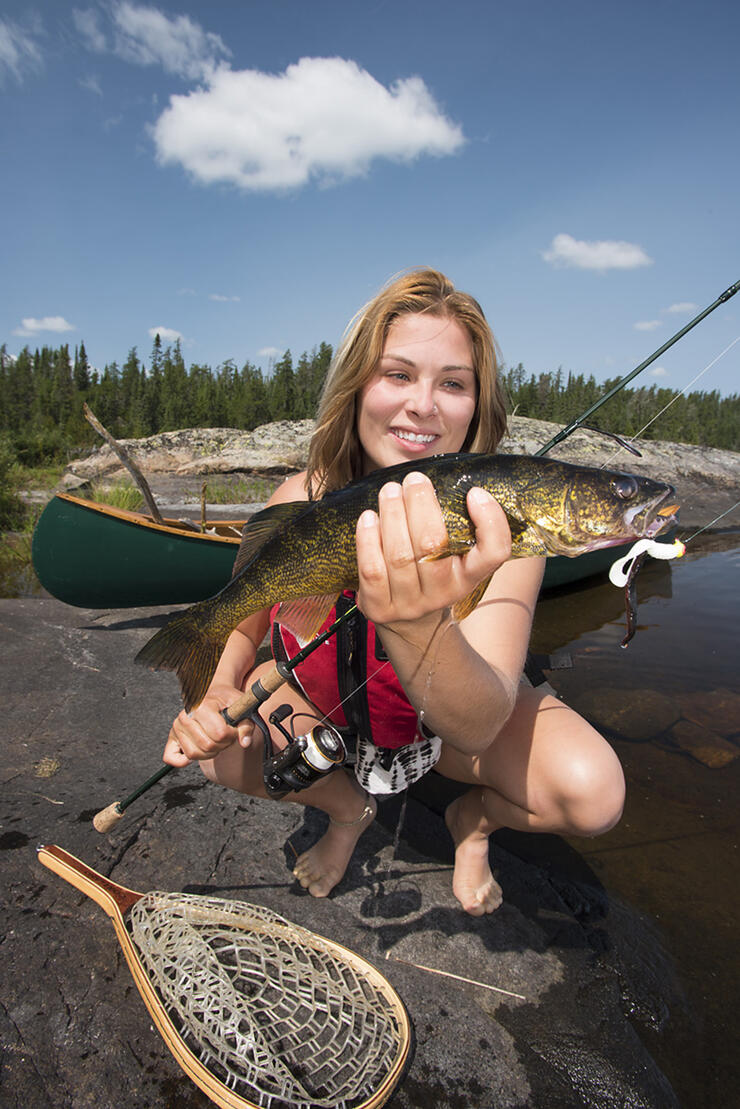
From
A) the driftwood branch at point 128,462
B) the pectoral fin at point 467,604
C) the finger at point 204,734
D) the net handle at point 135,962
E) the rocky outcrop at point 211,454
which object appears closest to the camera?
the net handle at point 135,962

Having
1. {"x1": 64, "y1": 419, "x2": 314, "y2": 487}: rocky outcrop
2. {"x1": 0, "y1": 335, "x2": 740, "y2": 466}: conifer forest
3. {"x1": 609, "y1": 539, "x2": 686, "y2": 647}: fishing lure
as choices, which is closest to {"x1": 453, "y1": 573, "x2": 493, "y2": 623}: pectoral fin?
{"x1": 609, "y1": 539, "x2": 686, "y2": 647}: fishing lure

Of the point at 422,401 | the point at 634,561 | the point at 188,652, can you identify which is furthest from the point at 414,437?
the point at 188,652

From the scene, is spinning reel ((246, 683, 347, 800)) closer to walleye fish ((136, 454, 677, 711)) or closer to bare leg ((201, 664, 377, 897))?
bare leg ((201, 664, 377, 897))

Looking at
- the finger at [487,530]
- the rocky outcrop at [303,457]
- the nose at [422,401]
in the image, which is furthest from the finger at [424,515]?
the rocky outcrop at [303,457]

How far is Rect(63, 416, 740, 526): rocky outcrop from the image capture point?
71.6ft

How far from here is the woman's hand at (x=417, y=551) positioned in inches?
71.9

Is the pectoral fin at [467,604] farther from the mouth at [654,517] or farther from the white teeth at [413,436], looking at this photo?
the white teeth at [413,436]

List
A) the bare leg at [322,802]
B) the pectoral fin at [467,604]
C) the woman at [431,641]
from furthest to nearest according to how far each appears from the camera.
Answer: the bare leg at [322,802], the pectoral fin at [467,604], the woman at [431,641]

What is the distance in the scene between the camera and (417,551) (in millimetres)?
1854

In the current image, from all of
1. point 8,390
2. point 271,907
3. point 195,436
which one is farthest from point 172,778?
point 8,390

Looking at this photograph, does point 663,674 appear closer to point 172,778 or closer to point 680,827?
point 680,827

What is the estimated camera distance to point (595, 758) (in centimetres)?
246

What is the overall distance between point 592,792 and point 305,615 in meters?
1.37

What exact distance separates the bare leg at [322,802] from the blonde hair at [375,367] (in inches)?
55.7
